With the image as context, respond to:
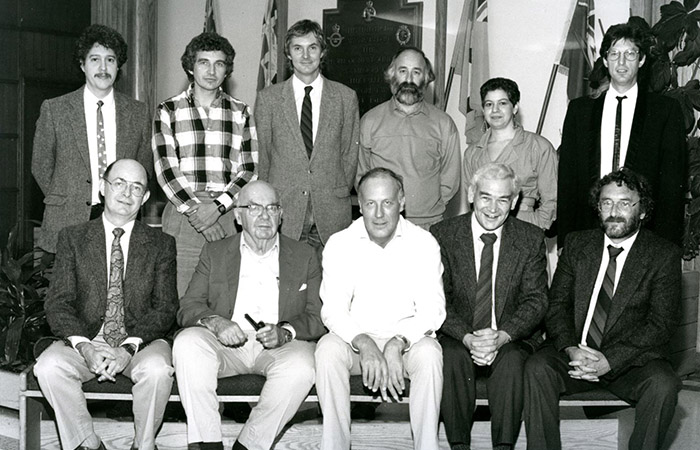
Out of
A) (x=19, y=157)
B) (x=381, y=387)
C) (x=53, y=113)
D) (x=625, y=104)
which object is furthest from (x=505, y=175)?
(x=19, y=157)

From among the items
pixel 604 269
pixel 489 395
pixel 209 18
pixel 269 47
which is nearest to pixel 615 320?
pixel 604 269

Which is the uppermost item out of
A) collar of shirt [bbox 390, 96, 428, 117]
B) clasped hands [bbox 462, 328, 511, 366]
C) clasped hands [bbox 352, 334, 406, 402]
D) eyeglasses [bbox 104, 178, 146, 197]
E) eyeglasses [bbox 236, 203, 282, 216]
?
collar of shirt [bbox 390, 96, 428, 117]

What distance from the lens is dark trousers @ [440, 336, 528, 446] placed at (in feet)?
10.7

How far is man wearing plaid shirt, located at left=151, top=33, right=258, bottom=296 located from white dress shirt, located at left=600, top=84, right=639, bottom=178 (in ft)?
5.24

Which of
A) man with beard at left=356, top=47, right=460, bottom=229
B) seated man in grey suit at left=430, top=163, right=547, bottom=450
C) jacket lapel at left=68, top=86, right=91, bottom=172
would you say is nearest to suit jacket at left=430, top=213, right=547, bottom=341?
seated man in grey suit at left=430, top=163, right=547, bottom=450

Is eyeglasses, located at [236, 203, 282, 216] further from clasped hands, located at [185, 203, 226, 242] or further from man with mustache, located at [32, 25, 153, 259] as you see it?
man with mustache, located at [32, 25, 153, 259]

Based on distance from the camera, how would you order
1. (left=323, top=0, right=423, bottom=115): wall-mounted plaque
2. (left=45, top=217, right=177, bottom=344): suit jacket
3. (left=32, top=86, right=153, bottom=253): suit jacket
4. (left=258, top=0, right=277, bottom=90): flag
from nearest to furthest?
(left=45, top=217, right=177, bottom=344): suit jacket, (left=32, top=86, right=153, bottom=253): suit jacket, (left=323, top=0, right=423, bottom=115): wall-mounted plaque, (left=258, top=0, right=277, bottom=90): flag

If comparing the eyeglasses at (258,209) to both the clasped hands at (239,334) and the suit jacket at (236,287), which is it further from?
the clasped hands at (239,334)

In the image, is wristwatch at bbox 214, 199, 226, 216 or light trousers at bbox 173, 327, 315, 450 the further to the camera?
wristwatch at bbox 214, 199, 226, 216

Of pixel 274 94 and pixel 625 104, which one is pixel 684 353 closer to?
pixel 625 104

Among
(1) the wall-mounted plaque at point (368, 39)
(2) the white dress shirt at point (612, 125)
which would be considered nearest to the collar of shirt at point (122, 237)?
(2) the white dress shirt at point (612, 125)

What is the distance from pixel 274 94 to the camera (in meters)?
4.04

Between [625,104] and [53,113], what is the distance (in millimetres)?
2601

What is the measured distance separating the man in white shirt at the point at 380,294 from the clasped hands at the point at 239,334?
20 centimetres
